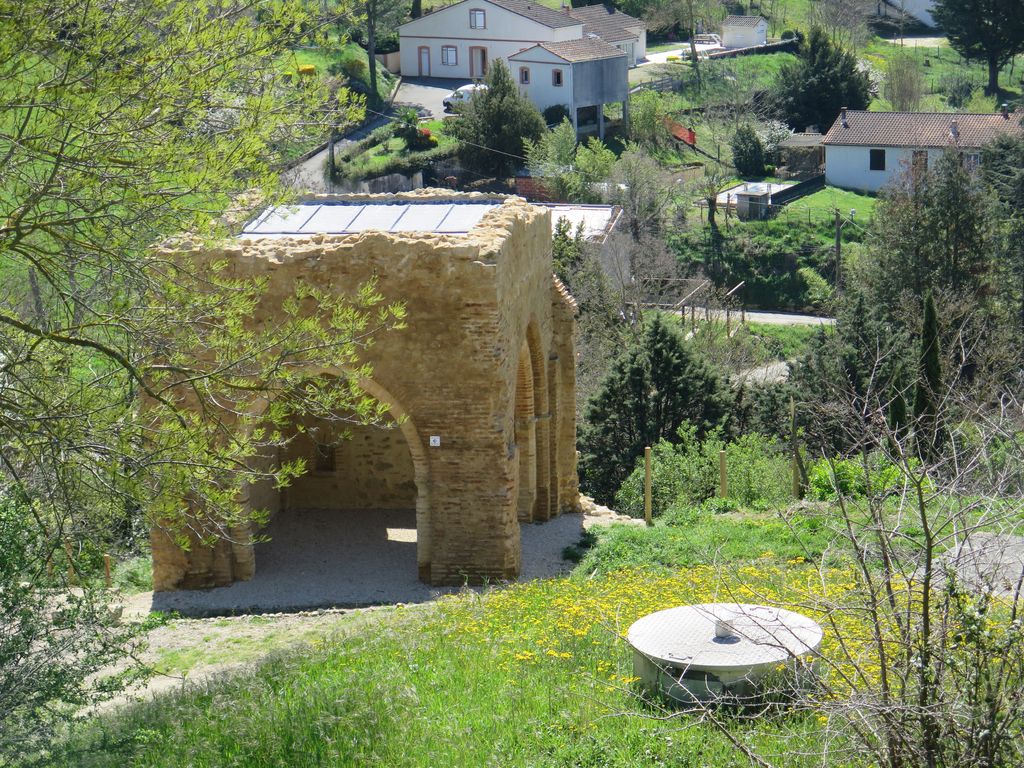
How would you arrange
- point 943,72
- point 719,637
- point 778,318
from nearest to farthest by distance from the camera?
point 719,637 → point 778,318 → point 943,72

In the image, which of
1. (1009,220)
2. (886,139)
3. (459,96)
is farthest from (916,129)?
(459,96)

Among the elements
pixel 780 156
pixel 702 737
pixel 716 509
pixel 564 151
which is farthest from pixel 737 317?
pixel 702 737

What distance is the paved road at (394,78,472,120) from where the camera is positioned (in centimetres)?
6056

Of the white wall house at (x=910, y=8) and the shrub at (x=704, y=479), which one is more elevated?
the white wall house at (x=910, y=8)

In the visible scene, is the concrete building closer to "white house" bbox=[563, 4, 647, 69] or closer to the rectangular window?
"white house" bbox=[563, 4, 647, 69]

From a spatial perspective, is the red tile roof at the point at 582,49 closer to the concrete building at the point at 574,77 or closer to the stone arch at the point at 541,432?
the concrete building at the point at 574,77

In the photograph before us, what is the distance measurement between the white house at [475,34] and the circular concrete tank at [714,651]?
5654 centimetres

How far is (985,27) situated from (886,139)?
1398 cm

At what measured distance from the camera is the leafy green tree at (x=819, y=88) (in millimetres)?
62844

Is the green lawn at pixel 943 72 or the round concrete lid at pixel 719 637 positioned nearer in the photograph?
the round concrete lid at pixel 719 637

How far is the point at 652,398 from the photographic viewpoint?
25.2 metres

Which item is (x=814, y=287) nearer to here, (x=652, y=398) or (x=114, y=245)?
(x=652, y=398)

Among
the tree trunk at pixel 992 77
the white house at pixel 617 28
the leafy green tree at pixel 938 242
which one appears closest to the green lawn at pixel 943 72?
the tree trunk at pixel 992 77

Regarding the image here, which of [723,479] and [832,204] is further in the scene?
[832,204]
